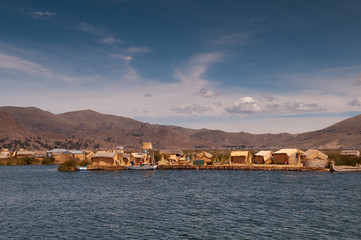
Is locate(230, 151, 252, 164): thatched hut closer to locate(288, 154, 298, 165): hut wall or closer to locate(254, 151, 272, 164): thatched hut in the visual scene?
locate(254, 151, 272, 164): thatched hut

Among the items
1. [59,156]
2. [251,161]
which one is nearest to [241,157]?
[251,161]

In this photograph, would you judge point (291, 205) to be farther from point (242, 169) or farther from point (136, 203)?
point (242, 169)

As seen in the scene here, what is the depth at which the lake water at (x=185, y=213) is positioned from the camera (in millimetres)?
29312

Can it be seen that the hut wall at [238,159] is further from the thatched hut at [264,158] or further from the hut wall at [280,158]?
the hut wall at [280,158]

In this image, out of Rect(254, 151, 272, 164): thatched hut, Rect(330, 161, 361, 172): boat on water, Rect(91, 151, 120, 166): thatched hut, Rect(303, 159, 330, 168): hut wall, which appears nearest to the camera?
Rect(330, 161, 361, 172): boat on water

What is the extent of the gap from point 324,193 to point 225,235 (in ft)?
92.9

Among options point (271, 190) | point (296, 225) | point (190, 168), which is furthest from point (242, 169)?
point (296, 225)

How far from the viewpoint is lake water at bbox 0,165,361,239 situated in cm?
2931

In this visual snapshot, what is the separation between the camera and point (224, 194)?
5091 centimetres

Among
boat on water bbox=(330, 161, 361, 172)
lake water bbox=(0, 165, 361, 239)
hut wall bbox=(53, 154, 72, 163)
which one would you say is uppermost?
hut wall bbox=(53, 154, 72, 163)

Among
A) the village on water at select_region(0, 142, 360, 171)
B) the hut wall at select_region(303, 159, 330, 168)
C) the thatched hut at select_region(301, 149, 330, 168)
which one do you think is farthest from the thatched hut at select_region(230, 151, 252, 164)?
the hut wall at select_region(303, 159, 330, 168)

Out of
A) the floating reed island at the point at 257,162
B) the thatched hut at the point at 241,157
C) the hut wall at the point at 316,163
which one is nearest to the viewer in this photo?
the hut wall at the point at 316,163

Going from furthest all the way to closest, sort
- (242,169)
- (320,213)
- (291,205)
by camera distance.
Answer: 1. (242,169)
2. (291,205)
3. (320,213)

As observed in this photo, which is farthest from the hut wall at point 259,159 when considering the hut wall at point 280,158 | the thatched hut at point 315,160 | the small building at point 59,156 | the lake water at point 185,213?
the small building at point 59,156
